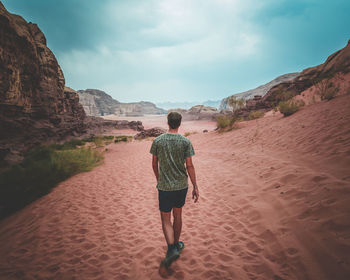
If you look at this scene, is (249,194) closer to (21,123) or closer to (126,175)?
(126,175)

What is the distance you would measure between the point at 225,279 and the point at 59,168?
6866 millimetres

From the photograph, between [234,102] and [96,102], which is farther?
[96,102]

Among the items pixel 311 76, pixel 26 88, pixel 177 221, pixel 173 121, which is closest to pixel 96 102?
pixel 26 88

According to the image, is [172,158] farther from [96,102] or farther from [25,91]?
[96,102]

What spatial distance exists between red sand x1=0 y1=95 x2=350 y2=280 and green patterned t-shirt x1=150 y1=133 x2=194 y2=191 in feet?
4.02

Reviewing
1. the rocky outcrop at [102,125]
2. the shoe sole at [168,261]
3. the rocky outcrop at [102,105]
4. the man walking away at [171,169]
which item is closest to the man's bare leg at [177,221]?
the man walking away at [171,169]

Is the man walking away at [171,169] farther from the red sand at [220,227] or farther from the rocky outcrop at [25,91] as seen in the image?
the rocky outcrop at [25,91]

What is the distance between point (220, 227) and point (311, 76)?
880 inches

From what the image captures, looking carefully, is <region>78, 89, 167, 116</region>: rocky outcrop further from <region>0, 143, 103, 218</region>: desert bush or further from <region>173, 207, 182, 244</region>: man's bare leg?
<region>173, 207, 182, 244</region>: man's bare leg

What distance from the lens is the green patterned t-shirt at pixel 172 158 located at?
190 cm

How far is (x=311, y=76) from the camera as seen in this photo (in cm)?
1691

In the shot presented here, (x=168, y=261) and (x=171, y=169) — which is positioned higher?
(x=171, y=169)

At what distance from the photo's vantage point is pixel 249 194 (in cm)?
357

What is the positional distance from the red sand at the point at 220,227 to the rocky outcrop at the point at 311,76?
1351cm
